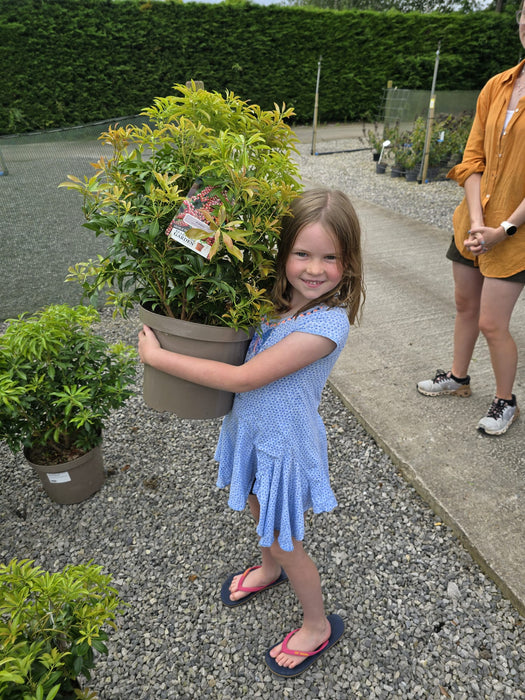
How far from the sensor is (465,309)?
2.71m

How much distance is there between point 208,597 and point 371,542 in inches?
29.4

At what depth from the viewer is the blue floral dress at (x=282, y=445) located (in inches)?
56.1

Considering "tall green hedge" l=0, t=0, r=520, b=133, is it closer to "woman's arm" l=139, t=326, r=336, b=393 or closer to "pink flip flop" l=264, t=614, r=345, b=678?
"woman's arm" l=139, t=326, r=336, b=393

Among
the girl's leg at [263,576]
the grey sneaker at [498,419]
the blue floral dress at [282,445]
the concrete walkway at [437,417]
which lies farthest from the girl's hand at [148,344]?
the grey sneaker at [498,419]

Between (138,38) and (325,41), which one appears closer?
(138,38)

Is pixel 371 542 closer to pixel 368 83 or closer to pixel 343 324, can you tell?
pixel 343 324

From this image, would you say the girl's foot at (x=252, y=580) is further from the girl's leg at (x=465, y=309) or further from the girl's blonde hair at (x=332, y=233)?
the girl's leg at (x=465, y=309)

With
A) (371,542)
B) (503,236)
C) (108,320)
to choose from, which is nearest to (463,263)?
(503,236)

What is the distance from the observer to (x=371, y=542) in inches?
83.0

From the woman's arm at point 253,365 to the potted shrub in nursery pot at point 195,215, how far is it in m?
0.05

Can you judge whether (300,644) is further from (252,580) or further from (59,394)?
(59,394)

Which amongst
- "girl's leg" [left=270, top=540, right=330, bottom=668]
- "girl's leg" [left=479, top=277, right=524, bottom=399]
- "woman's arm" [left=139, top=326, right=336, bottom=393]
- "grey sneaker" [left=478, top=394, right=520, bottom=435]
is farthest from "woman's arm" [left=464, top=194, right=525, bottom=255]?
"girl's leg" [left=270, top=540, right=330, bottom=668]

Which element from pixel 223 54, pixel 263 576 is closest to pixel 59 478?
pixel 263 576

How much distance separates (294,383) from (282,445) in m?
0.19
